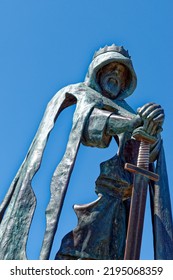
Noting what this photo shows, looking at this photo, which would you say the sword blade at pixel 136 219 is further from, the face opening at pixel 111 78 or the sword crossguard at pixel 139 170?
the face opening at pixel 111 78

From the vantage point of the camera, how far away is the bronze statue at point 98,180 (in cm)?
831

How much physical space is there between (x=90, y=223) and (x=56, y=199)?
0.53 m

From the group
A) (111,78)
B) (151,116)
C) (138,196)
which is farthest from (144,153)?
(111,78)

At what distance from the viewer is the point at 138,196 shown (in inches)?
315

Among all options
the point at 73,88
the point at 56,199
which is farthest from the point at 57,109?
the point at 56,199

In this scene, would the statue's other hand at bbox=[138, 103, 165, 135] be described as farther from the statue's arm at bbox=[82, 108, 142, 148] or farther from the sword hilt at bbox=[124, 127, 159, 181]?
the statue's arm at bbox=[82, 108, 142, 148]

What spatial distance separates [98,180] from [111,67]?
156cm

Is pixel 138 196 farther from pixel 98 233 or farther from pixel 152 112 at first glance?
pixel 152 112

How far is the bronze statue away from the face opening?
1cm

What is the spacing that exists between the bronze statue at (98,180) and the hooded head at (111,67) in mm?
12

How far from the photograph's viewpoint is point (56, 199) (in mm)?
8281
